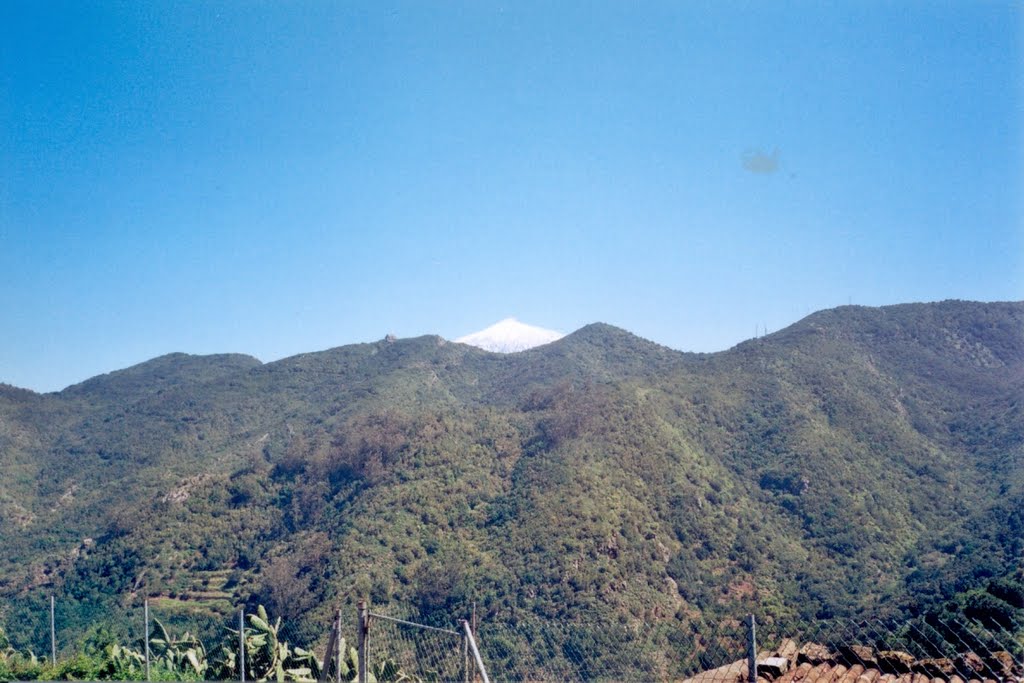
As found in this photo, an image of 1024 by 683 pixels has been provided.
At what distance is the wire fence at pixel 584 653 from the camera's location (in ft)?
17.1

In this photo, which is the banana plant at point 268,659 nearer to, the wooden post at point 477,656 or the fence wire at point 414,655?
the fence wire at point 414,655

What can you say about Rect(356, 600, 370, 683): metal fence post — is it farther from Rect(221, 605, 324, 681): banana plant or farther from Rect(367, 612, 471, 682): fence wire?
Rect(221, 605, 324, 681): banana plant

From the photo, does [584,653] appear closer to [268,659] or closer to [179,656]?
[179,656]

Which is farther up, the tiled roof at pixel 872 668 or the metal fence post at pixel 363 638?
the metal fence post at pixel 363 638

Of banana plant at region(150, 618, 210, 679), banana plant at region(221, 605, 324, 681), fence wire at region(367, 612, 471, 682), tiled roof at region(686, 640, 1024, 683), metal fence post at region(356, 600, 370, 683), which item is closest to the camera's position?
metal fence post at region(356, 600, 370, 683)

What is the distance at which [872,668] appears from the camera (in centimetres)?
530

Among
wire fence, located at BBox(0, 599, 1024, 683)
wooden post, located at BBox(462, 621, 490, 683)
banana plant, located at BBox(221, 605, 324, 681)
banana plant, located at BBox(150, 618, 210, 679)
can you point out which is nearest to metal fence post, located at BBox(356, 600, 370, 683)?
wire fence, located at BBox(0, 599, 1024, 683)

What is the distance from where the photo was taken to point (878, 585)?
22.9 meters

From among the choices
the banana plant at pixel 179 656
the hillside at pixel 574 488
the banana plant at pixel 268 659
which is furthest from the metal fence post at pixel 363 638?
the hillside at pixel 574 488

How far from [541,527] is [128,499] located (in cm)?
2075

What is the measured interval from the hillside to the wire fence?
3695 mm

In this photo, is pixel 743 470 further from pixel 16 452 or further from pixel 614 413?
pixel 16 452

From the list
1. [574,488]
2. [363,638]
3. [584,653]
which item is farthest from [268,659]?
[574,488]

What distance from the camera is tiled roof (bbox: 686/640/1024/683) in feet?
16.5
